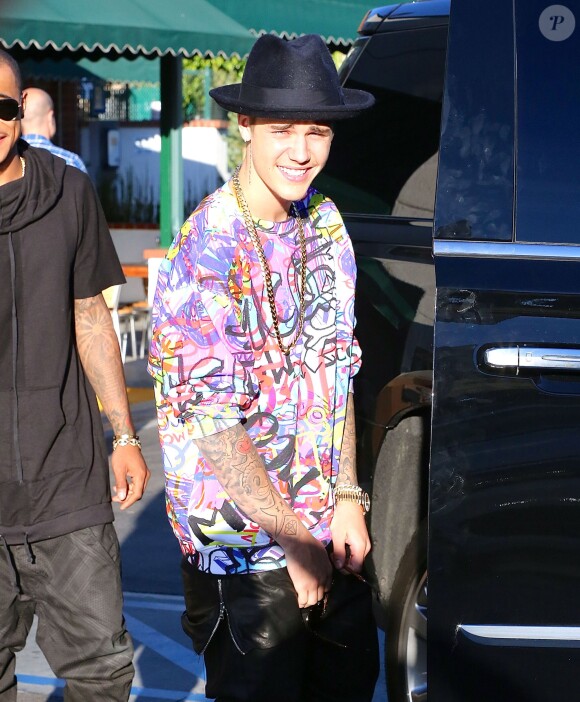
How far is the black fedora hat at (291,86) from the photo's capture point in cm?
269

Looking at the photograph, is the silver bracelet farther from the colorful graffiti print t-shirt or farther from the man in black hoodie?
the colorful graffiti print t-shirt

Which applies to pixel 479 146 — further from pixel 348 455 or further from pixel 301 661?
pixel 301 661

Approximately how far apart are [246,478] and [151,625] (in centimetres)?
248

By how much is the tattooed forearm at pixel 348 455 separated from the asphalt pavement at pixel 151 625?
79 cm

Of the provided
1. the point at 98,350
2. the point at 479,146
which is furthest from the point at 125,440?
the point at 479,146

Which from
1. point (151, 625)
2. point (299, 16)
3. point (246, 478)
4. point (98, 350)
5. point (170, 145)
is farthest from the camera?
point (170, 145)

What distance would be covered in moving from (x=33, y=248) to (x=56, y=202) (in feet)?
0.46

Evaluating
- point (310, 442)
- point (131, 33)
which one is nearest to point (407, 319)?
point (310, 442)

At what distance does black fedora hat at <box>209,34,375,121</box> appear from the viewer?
2686 mm

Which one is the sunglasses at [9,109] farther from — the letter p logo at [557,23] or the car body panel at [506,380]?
the letter p logo at [557,23]

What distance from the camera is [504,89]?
281 cm

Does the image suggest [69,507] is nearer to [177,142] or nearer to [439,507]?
[439,507]

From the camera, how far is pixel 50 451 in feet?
10.3

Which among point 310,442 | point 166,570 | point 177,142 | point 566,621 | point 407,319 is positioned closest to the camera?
point 566,621
